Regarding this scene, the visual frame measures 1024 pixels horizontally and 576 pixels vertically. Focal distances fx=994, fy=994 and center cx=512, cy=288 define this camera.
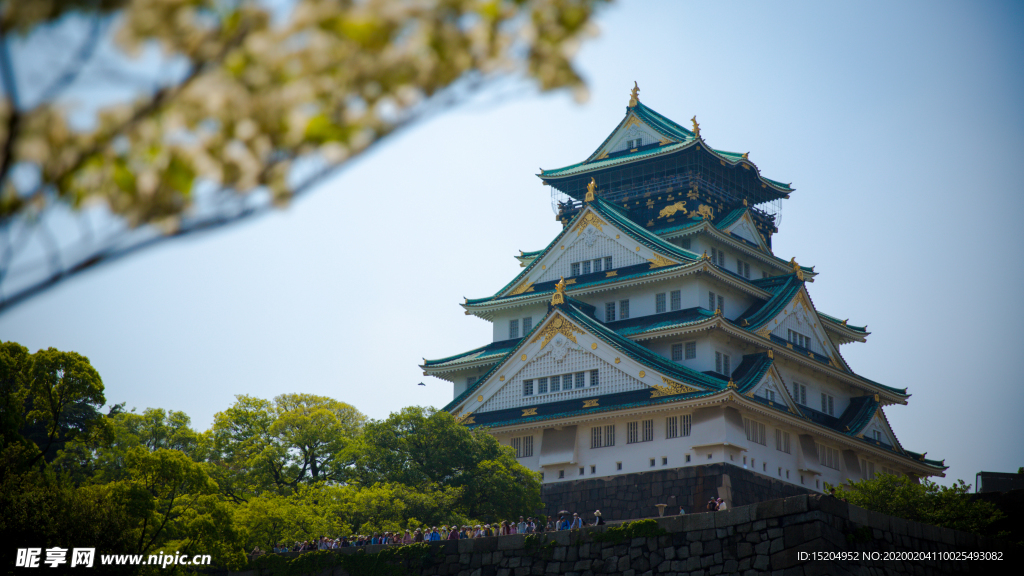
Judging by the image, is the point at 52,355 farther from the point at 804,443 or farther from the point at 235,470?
the point at 804,443

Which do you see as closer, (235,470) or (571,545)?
(571,545)

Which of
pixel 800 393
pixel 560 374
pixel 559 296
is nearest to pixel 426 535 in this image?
pixel 560 374

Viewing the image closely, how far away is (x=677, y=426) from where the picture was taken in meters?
41.3

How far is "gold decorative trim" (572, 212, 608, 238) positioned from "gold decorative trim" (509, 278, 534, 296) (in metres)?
3.53

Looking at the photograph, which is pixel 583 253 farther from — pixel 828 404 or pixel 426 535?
pixel 426 535

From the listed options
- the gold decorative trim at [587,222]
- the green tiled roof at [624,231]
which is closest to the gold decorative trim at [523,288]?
the green tiled roof at [624,231]

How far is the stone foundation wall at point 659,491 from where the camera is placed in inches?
1542

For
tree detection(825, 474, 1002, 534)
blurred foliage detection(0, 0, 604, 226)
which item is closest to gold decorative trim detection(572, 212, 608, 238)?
tree detection(825, 474, 1002, 534)

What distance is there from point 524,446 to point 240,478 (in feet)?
40.1

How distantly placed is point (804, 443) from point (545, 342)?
12.7 meters

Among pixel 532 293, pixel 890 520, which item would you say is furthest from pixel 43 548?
pixel 532 293

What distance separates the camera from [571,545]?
2962 cm

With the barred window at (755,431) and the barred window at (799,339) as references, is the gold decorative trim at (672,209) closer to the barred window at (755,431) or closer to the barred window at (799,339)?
the barred window at (799,339)

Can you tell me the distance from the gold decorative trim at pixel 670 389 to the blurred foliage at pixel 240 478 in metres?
6.84
